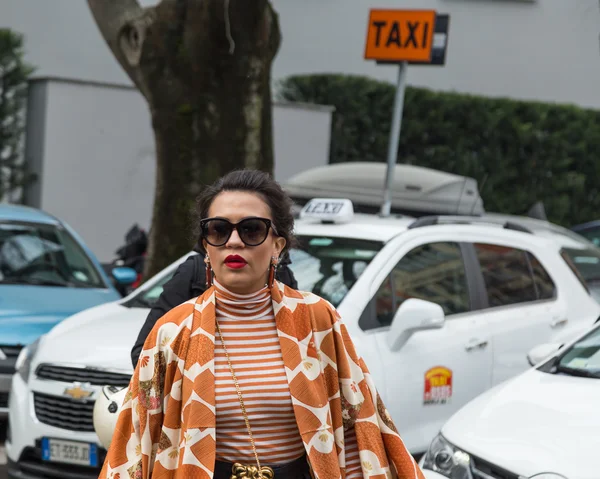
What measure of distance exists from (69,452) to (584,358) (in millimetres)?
2571

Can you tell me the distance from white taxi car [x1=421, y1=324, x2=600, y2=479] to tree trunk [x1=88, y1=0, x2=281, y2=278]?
14.7 ft

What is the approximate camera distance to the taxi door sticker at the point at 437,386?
619cm

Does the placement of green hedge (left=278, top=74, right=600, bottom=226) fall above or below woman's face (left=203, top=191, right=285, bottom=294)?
below

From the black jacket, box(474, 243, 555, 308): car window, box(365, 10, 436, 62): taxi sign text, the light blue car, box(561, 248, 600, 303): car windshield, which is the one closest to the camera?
the black jacket

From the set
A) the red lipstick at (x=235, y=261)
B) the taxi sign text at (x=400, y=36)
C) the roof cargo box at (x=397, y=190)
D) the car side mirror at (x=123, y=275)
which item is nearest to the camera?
the red lipstick at (x=235, y=261)

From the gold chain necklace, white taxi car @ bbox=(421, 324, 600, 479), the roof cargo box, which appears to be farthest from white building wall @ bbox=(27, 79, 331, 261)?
the gold chain necklace

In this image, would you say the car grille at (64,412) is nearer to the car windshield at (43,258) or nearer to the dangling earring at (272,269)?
the car windshield at (43,258)

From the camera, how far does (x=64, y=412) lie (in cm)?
600

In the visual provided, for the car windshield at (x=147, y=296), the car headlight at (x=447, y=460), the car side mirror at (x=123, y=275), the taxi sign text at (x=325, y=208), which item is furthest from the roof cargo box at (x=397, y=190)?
the car headlight at (x=447, y=460)

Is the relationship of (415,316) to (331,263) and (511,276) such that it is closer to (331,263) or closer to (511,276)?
(331,263)

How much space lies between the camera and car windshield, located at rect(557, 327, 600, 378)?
17.1 ft

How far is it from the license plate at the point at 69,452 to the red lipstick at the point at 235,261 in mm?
3141

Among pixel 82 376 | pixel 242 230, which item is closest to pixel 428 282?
pixel 82 376

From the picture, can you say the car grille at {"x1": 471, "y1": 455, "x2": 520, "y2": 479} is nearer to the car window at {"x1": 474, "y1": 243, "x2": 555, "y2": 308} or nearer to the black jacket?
the black jacket
